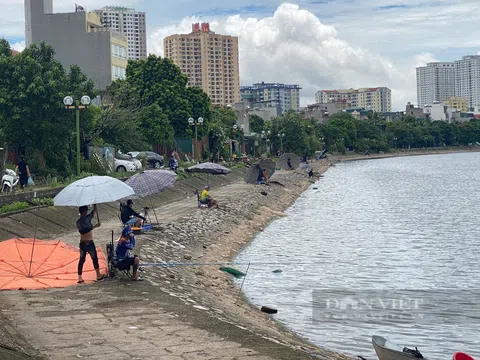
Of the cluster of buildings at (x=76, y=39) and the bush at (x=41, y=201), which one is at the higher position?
the cluster of buildings at (x=76, y=39)

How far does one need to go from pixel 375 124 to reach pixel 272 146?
66.9 m

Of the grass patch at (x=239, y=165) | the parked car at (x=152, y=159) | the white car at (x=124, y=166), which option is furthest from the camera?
the grass patch at (x=239, y=165)

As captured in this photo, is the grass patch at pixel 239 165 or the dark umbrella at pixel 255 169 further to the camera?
the grass patch at pixel 239 165

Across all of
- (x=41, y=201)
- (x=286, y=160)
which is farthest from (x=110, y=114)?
(x=286, y=160)

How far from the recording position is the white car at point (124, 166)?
4430 centimetres

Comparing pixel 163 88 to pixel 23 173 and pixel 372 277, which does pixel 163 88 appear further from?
pixel 372 277

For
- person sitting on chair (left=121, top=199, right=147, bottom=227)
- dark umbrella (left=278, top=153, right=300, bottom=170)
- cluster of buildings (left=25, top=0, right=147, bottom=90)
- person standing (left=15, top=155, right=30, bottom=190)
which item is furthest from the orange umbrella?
dark umbrella (left=278, top=153, right=300, bottom=170)

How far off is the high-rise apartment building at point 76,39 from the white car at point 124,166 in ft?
79.9

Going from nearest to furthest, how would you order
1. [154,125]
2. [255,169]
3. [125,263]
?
[125,263]
[255,169]
[154,125]

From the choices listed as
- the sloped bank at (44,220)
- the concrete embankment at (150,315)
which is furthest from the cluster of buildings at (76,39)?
the concrete embankment at (150,315)

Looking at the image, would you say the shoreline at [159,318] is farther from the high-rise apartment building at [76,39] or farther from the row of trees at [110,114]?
the high-rise apartment building at [76,39]

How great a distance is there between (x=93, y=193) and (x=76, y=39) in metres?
54.0

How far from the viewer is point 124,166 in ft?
146

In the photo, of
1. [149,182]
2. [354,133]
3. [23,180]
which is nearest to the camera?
[149,182]
